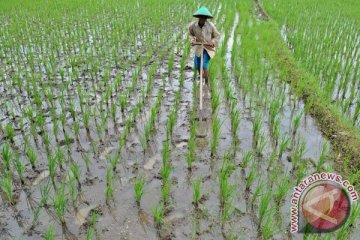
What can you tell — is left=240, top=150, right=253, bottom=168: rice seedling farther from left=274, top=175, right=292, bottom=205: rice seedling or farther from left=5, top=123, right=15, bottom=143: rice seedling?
left=5, top=123, right=15, bottom=143: rice seedling

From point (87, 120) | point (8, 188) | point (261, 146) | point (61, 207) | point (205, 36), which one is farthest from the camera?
point (205, 36)

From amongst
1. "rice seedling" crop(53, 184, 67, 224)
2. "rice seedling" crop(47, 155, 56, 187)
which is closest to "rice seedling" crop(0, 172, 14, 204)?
"rice seedling" crop(47, 155, 56, 187)

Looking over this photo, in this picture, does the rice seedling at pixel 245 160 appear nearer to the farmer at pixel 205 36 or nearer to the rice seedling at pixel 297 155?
the rice seedling at pixel 297 155

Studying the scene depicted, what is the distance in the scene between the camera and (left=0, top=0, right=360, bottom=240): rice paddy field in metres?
2.51

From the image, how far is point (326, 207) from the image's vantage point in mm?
2471

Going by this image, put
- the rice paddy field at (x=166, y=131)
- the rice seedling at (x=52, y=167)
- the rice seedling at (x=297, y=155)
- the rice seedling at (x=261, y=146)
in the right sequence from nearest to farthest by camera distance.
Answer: the rice paddy field at (x=166, y=131) < the rice seedling at (x=52, y=167) < the rice seedling at (x=297, y=155) < the rice seedling at (x=261, y=146)

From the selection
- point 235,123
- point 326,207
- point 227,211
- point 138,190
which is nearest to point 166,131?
point 235,123

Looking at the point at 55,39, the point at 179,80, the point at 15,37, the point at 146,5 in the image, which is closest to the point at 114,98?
the point at 179,80

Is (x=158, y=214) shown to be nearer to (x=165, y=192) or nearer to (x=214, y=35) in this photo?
(x=165, y=192)

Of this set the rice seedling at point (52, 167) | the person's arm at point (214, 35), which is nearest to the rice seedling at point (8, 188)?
the rice seedling at point (52, 167)

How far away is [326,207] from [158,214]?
4.07 ft

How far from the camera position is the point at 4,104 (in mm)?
4086

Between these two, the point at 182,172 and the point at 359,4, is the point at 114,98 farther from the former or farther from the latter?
the point at 359,4

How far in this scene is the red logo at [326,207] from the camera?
236cm
